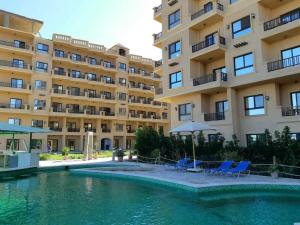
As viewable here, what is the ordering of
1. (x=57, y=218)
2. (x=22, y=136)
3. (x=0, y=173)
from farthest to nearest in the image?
(x=22, y=136), (x=0, y=173), (x=57, y=218)

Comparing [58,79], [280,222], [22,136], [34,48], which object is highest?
[34,48]

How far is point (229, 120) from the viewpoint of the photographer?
21594 mm

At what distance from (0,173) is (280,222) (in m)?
17.1

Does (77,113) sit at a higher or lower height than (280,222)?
higher

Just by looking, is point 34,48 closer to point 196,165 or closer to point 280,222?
point 196,165

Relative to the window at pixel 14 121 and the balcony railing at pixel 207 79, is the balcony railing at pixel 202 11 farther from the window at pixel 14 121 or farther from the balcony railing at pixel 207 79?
the window at pixel 14 121

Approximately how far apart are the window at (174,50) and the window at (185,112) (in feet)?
16.5

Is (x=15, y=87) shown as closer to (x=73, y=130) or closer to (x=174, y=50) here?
(x=73, y=130)

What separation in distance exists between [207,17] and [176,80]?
6530 millimetres

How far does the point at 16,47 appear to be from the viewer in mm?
39375

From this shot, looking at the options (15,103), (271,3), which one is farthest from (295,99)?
(15,103)

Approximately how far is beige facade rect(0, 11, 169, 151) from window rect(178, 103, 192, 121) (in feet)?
60.2

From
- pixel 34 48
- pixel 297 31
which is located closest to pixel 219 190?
pixel 297 31

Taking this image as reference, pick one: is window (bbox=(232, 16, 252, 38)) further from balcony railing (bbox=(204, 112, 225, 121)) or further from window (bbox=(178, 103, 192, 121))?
window (bbox=(178, 103, 192, 121))
